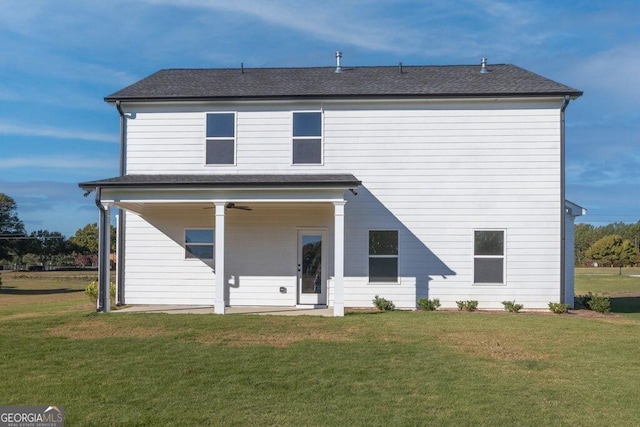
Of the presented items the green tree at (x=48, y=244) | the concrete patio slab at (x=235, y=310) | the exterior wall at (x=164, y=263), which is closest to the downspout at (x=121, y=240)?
the exterior wall at (x=164, y=263)

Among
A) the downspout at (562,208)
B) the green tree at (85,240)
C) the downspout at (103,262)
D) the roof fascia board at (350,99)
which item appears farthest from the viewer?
the green tree at (85,240)

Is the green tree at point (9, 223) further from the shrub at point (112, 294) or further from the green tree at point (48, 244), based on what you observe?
the shrub at point (112, 294)

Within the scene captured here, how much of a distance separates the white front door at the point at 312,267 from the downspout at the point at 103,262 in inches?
205

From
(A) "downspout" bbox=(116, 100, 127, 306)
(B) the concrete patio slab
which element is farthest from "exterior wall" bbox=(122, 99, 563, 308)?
(A) "downspout" bbox=(116, 100, 127, 306)

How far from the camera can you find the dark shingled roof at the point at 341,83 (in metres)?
15.9

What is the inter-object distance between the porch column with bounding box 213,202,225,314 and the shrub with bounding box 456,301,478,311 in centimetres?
642

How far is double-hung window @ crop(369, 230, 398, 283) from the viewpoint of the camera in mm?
15875

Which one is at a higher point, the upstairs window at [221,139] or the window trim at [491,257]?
the upstairs window at [221,139]

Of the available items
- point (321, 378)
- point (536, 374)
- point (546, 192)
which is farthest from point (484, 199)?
point (321, 378)

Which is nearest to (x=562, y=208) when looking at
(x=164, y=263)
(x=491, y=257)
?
(x=491, y=257)

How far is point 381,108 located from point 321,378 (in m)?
10.0

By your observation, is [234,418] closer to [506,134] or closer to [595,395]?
[595,395]

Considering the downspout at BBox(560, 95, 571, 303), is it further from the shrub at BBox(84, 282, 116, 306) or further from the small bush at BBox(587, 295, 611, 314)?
the shrub at BBox(84, 282, 116, 306)

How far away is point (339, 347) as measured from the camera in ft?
32.0
